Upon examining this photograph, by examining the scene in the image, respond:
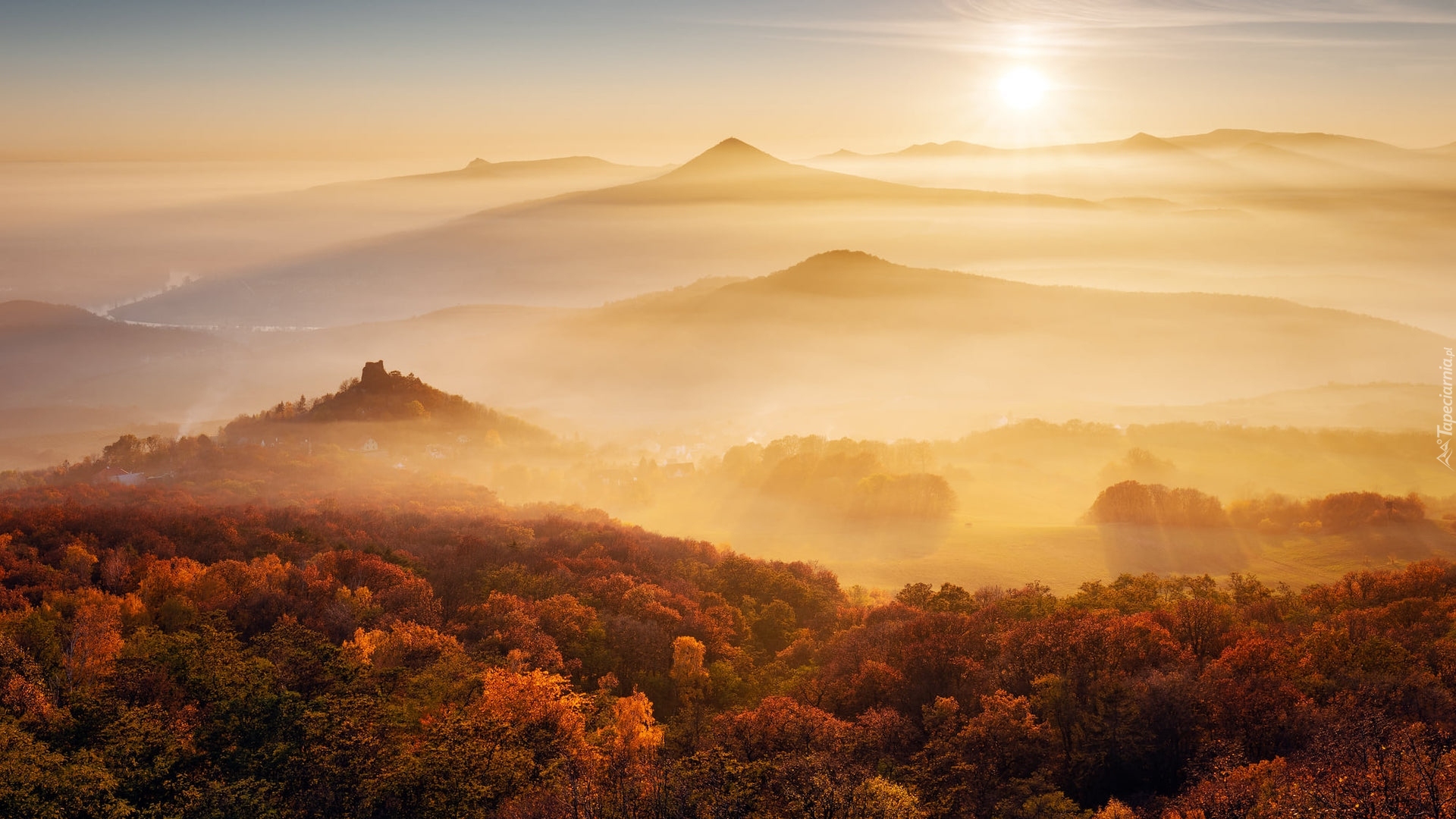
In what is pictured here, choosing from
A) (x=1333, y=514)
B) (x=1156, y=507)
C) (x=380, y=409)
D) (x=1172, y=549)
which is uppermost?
(x=380, y=409)

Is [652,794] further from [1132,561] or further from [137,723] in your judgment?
[1132,561]

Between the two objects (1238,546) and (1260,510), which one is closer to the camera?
(1238,546)

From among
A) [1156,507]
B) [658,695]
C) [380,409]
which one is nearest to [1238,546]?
[1156,507]

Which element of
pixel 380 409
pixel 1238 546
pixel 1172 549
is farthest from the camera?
pixel 380 409

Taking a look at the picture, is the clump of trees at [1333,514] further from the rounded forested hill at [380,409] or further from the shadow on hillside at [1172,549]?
the rounded forested hill at [380,409]

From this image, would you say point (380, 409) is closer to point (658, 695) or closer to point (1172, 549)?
point (658, 695)

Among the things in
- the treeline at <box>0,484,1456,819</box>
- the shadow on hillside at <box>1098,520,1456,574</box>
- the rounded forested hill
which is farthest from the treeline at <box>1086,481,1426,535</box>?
the rounded forested hill
